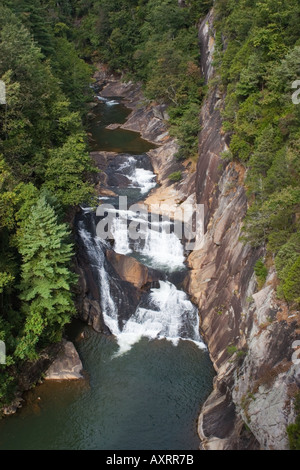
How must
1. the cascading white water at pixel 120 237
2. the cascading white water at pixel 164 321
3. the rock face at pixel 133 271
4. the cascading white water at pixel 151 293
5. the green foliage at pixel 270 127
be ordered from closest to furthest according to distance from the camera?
the green foliage at pixel 270 127 < the cascading white water at pixel 164 321 < the cascading white water at pixel 151 293 < the rock face at pixel 133 271 < the cascading white water at pixel 120 237

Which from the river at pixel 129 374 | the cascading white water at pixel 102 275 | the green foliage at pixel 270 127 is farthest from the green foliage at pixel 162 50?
the cascading white water at pixel 102 275

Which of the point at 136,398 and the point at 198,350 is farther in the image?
the point at 198,350

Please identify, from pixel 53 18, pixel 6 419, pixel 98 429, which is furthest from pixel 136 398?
pixel 53 18

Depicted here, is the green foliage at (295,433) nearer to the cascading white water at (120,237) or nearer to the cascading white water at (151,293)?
the cascading white water at (151,293)

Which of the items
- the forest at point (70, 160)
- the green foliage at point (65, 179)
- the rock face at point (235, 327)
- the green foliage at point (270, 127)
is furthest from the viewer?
the green foliage at point (65, 179)

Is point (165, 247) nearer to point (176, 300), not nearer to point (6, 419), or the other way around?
point (176, 300)

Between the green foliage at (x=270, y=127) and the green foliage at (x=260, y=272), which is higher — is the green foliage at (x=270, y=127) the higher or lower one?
the higher one
